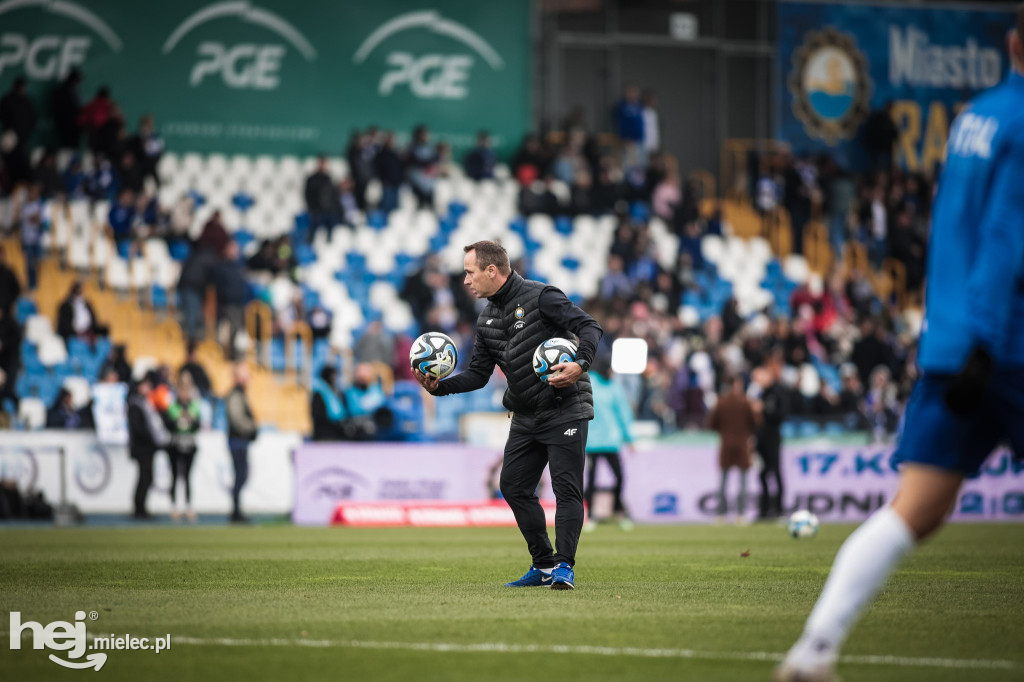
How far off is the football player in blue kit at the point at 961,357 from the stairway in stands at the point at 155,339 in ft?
Result: 65.8

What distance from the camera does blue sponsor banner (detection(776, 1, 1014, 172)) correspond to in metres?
36.0

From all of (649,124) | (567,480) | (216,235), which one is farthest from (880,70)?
(567,480)

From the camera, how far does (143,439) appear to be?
67.5 feet

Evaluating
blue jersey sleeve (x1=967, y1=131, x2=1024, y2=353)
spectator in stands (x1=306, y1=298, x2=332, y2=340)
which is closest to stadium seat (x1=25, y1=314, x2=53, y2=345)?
spectator in stands (x1=306, y1=298, x2=332, y2=340)

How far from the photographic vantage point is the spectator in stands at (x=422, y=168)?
96.5 ft

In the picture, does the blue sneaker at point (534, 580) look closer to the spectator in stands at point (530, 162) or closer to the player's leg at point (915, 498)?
the player's leg at point (915, 498)

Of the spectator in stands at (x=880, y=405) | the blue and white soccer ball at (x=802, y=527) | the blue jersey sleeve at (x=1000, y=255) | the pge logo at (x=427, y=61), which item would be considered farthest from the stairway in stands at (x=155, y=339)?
the blue jersey sleeve at (x=1000, y=255)

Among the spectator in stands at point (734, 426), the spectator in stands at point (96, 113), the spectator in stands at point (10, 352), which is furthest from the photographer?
the spectator in stands at point (96, 113)

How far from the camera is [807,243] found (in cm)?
3291

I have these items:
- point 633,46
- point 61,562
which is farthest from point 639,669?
point 633,46

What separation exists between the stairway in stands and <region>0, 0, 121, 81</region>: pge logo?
5351 millimetres

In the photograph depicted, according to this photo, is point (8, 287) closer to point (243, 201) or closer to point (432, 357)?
point (243, 201)

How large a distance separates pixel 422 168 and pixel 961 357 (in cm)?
2502

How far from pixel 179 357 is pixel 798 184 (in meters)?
14.6
